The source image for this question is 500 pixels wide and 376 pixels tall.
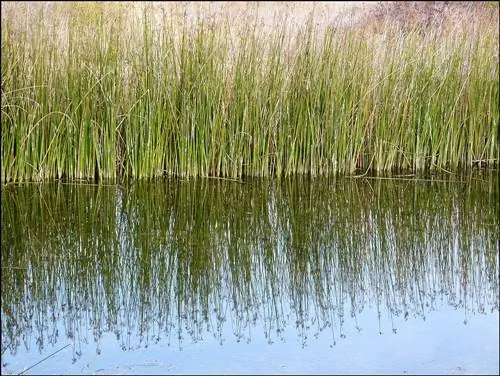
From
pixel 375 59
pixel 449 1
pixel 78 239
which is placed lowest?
pixel 78 239

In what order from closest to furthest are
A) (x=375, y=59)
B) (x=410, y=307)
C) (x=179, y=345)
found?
(x=179, y=345), (x=410, y=307), (x=375, y=59)

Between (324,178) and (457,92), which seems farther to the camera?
(457,92)

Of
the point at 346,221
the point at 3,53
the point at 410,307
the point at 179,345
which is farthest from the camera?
the point at 3,53

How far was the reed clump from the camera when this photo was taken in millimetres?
5590

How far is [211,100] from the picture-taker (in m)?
5.75

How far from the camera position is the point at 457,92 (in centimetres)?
632

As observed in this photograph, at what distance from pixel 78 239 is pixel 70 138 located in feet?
4.88

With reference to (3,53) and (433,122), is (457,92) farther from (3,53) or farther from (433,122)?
(3,53)

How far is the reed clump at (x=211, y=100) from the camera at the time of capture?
559 centimetres

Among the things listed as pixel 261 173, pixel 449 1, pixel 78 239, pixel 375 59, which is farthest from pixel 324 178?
pixel 449 1

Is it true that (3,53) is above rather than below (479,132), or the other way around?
above

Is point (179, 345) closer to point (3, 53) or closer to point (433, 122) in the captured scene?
point (3, 53)

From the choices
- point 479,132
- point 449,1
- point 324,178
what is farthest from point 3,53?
point 449,1

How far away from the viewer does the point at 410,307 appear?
3.51m
